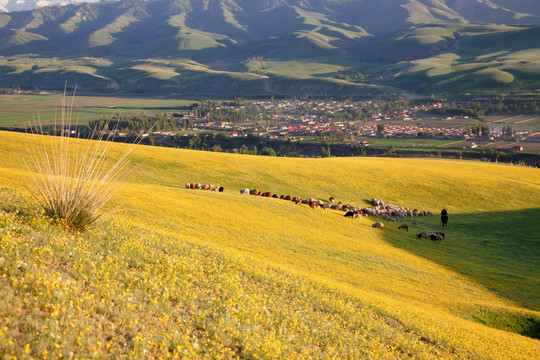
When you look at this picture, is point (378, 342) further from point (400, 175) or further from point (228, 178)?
point (400, 175)

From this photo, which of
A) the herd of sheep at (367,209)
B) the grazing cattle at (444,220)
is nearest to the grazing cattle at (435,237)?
the herd of sheep at (367,209)

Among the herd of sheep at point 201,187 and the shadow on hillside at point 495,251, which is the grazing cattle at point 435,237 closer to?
the shadow on hillside at point 495,251

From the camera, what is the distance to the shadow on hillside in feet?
101

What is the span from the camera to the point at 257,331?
14.0 m

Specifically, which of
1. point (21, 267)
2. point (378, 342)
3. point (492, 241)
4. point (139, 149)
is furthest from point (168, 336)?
point (139, 149)

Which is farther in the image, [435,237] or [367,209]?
[367,209]

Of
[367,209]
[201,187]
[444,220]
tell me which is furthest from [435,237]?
[201,187]

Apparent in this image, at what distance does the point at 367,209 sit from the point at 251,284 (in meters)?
36.8

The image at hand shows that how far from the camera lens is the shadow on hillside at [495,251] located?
1208 inches

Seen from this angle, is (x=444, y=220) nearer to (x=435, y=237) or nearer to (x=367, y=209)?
(x=435, y=237)

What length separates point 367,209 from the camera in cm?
5325

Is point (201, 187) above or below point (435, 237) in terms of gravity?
above

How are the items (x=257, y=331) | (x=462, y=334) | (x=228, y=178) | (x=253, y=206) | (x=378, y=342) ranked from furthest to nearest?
(x=228, y=178), (x=253, y=206), (x=462, y=334), (x=378, y=342), (x=257, y=331)

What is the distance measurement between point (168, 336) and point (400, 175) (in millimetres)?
63819
